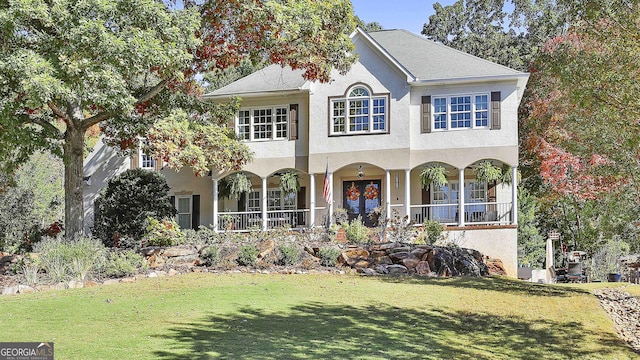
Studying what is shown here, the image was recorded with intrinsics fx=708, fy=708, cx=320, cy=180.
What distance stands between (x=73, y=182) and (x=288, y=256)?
576cm

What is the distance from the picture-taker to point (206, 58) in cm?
1909

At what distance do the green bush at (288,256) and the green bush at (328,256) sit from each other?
65 cm

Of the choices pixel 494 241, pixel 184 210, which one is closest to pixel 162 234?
pixel 184 210

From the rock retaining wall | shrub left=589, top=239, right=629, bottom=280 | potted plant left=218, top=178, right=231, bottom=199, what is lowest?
shrub left=589, top=239, right=629, bottom=280

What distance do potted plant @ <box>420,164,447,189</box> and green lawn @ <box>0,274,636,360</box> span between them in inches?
375

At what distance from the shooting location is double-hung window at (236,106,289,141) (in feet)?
90.7

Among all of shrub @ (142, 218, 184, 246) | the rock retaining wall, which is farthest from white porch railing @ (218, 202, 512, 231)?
the rock retaining wall

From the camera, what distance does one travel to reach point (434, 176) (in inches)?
995

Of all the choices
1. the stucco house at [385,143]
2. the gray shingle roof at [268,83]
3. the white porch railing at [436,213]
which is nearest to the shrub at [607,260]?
the stucco house at [385,143]

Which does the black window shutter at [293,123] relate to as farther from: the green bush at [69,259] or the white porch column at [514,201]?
the green bush at [69,259]

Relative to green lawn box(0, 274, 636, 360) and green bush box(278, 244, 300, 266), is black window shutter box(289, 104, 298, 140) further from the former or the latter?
green lawn box(0, 274, 636, 360)

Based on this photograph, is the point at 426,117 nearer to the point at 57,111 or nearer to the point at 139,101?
the point at 139,101

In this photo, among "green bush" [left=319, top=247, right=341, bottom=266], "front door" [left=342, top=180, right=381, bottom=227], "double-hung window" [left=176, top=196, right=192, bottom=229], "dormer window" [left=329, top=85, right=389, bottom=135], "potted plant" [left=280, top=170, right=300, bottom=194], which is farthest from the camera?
"double-hung window" [left=176, top=196, right=192, bottom=229]

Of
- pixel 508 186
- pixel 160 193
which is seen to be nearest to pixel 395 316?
pixel 160 193
